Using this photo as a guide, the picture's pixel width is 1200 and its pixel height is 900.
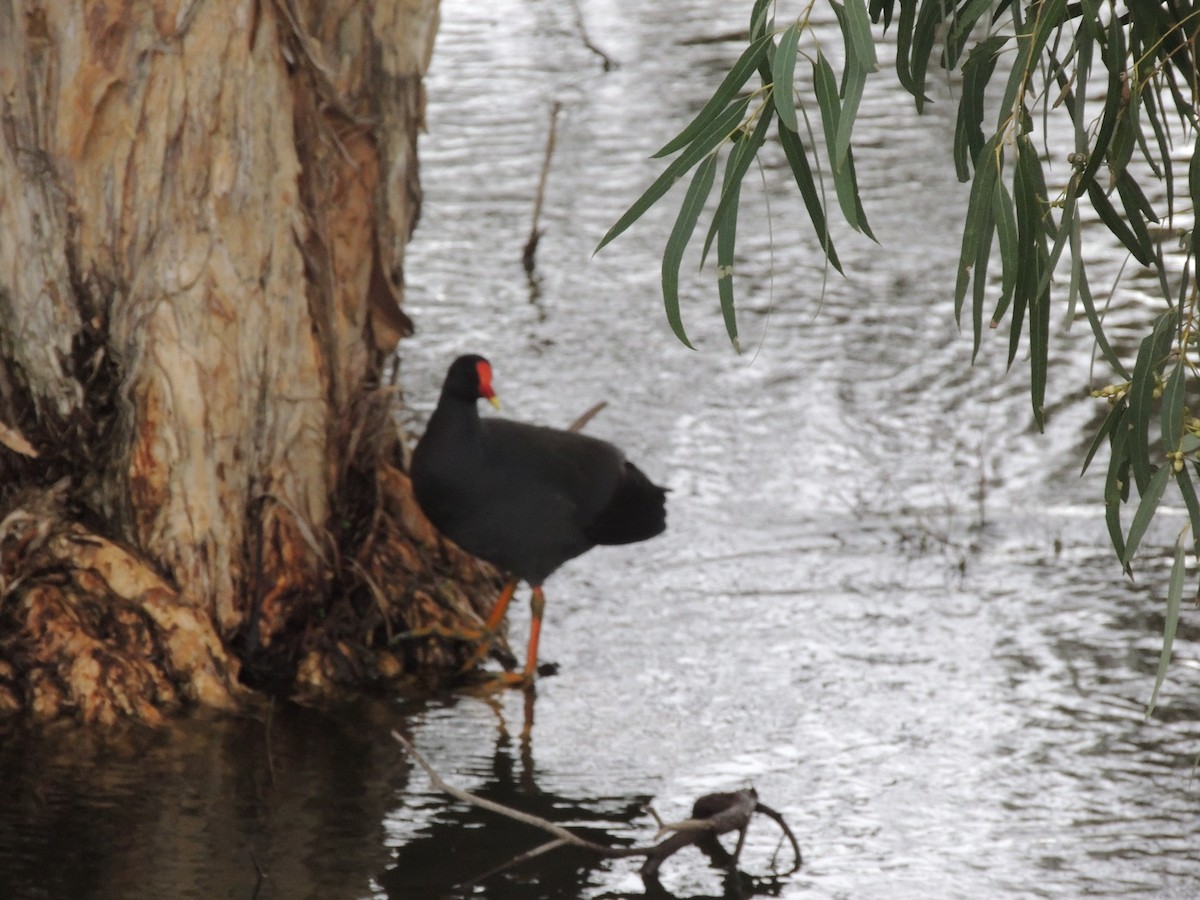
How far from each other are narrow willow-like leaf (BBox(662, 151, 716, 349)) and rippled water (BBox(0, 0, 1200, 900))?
1.89 m

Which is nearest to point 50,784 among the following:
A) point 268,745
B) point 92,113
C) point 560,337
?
point 268,745

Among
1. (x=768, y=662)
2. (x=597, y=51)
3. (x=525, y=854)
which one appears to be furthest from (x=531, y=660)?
(x=597, y=51)

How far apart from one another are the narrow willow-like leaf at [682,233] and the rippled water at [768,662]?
6.21 ft

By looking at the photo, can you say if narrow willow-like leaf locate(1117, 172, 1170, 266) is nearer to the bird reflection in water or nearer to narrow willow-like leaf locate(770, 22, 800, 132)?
narrow willow-like leaf locate(770, 22, 800, 132)

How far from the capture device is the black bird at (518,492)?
17.7 feet

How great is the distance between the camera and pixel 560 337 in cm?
852

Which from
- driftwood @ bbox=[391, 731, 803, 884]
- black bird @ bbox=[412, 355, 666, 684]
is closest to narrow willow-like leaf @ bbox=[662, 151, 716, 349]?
driftwood @ bbox=[391, 731, 803, 884]

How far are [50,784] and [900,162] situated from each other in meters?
7.58

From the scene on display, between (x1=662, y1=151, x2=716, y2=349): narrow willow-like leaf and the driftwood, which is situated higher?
(x1=662, y1=151, x2=716, y2=349): narrow willow-like leaf

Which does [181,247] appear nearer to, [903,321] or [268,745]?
[268,745]

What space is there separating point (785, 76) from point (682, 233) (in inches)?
12.3

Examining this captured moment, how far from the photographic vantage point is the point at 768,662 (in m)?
5.64

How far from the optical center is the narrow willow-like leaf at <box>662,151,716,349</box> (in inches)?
111

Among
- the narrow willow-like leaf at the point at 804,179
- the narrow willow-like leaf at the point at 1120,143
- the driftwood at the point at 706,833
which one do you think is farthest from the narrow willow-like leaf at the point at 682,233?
the driftwood at the point at 706,833
